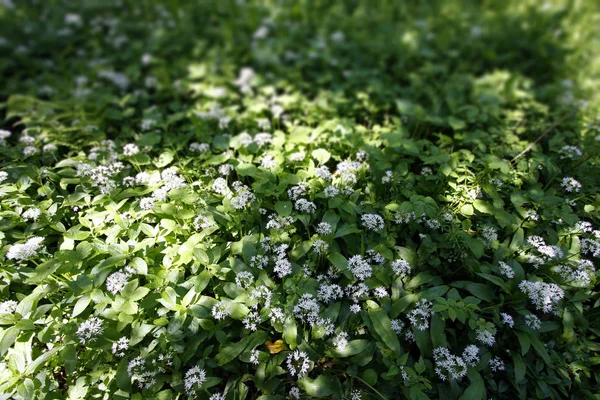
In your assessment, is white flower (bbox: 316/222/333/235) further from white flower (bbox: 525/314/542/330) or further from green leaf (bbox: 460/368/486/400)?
white flower (bbox: 525/314/542/330)

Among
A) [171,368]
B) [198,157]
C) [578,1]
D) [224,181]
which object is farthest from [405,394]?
[578,1]

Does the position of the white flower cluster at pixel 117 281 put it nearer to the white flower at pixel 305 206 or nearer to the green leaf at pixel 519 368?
the white flower at pixel 305 206

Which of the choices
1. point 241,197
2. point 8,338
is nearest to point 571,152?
point 241,197

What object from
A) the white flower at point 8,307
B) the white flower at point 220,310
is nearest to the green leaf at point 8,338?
the white flower at point 8,307

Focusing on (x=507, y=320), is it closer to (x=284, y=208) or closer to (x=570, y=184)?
(x=570, y=184)

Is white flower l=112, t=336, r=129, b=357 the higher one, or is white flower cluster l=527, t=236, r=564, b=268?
white flower cluster l=527, t=236, r=564, b=268

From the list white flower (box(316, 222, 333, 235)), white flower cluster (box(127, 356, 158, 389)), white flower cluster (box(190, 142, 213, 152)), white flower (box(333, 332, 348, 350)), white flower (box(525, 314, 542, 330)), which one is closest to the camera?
white flower cluster (box(127, 356, 158, 389))

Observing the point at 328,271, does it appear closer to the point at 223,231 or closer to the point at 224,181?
the point at 223,231

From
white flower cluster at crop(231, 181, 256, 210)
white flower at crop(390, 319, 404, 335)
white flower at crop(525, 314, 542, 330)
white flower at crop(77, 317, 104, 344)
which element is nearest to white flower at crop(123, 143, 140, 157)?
white flower cluster at crop(231, 181, 256, 210)
